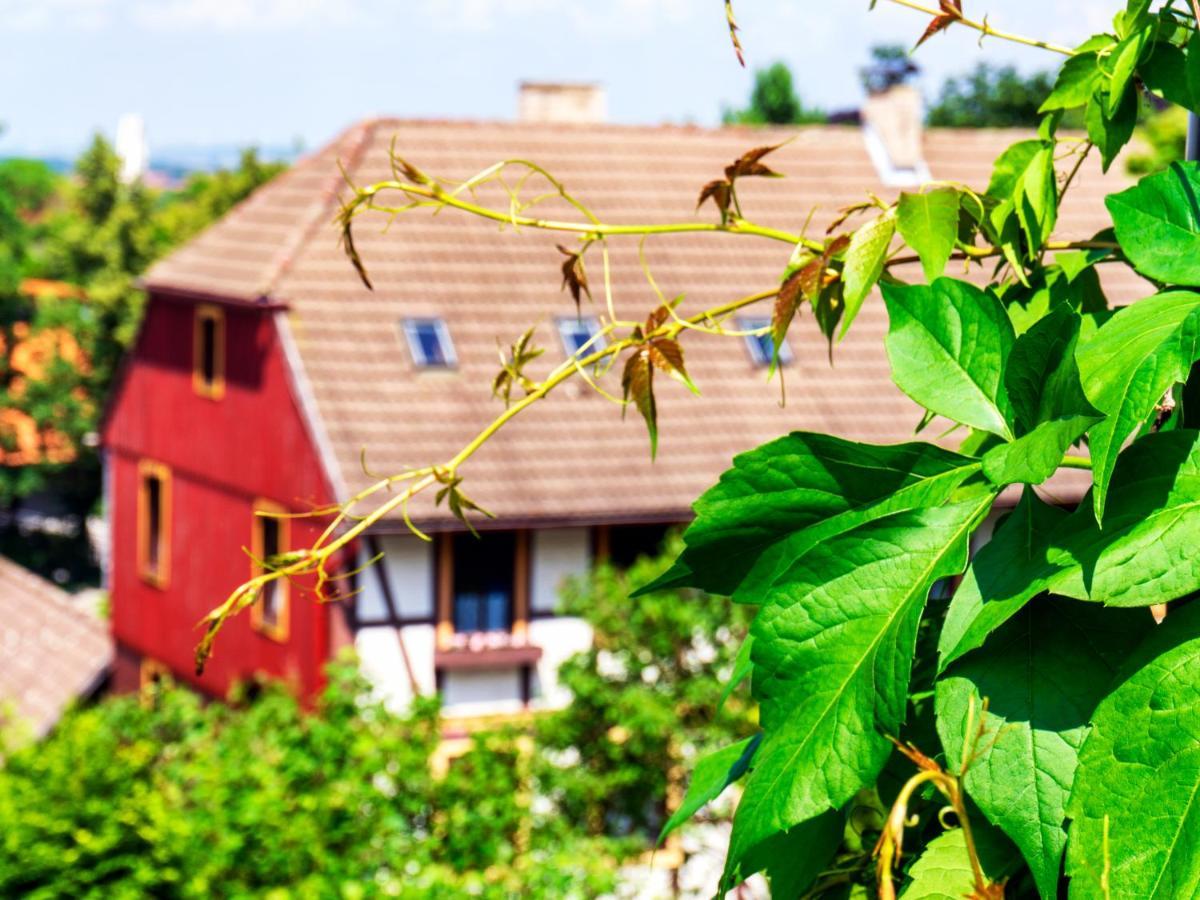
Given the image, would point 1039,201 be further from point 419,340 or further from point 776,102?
point 776,102

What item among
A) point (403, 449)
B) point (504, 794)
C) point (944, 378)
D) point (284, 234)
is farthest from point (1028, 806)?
point (284, 234)

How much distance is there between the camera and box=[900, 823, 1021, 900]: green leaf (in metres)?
0.86

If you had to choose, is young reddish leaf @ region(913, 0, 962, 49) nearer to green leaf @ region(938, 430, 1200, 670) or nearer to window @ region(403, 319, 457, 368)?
green leaf @ region(938, 430, 1200, 670)

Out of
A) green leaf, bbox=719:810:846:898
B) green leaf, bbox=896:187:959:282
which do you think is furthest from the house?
green leaf, bbox=719:810:846:898

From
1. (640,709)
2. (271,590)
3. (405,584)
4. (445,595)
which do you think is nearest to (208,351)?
(271,590)

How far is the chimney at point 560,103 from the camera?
2166cm

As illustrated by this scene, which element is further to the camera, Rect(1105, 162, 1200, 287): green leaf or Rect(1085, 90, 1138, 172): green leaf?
Rect(1085, 90, 1138, 172): green leaf

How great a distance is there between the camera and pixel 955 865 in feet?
2.90

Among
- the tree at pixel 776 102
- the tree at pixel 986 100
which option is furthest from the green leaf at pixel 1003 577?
the tree at pixel 776 102

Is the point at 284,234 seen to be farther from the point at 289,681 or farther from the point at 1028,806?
the point at 1028,806

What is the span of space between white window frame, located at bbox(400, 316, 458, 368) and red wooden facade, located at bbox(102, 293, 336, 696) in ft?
3.89

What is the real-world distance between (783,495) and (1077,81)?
36cm

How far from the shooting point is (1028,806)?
0.82 meters

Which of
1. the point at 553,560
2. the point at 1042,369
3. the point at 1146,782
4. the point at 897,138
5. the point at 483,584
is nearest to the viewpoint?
the point at 1146,782
